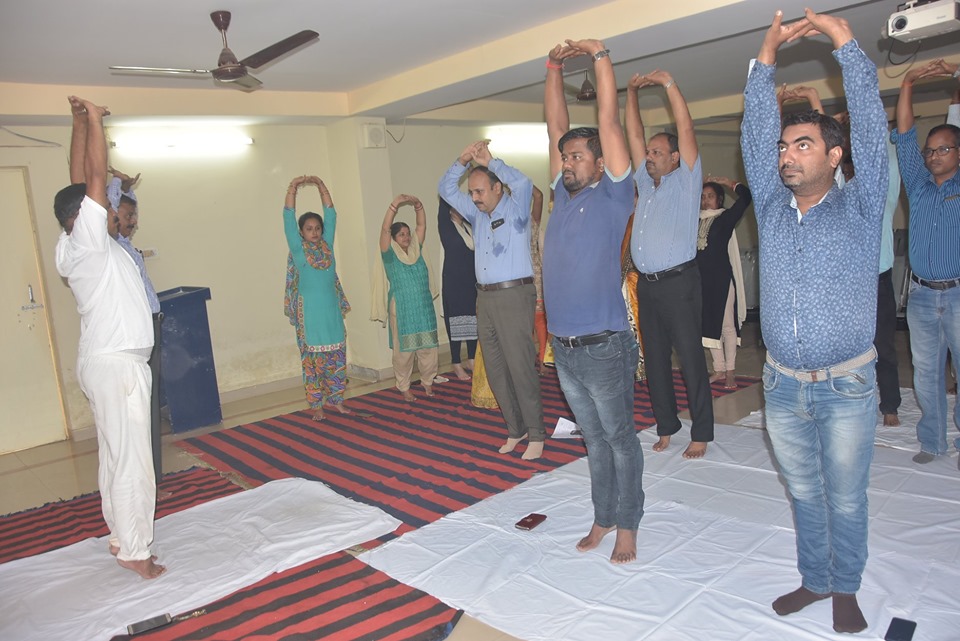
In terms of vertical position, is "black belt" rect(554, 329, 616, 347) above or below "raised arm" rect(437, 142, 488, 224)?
below

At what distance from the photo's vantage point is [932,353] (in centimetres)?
355

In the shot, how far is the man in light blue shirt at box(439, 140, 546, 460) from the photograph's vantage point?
386 centimetres

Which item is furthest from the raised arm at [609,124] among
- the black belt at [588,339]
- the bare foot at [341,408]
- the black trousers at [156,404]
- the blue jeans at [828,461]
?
the bare foot at [341,408]

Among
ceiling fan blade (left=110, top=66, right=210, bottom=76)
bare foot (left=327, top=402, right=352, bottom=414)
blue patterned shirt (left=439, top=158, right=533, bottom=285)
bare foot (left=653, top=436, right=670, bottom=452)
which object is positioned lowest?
bare foot (left=653, top=436, right=670, bottom=452)

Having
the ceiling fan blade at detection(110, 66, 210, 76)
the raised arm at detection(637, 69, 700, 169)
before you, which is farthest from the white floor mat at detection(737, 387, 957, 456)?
the ceiling fan blade at detection(110, 66, 210, 76)

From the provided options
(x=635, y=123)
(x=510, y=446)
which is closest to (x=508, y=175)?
(x=635, y=123)

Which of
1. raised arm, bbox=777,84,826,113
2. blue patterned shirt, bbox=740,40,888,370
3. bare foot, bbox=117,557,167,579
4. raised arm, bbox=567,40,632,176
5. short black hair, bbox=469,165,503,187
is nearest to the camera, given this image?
blue patterned shirt, bbox=740,40,888,370

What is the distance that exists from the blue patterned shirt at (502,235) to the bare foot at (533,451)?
3.29ft

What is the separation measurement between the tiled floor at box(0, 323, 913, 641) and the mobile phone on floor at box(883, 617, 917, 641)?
7.57ft

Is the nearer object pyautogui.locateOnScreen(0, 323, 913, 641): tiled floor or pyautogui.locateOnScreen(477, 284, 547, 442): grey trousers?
pyautogui.locateOnScreen(477, 284, 547, 442): grey trousers

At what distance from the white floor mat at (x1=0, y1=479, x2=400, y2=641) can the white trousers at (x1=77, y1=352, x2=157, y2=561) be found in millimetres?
213

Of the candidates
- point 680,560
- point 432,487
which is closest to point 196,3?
Answer: point 432,487

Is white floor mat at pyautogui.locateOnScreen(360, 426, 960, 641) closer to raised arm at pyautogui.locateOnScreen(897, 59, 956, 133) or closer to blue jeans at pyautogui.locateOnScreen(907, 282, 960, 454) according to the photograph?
blue jeans at pyautogui.locateOnScreen(907, 282, 960, 454)

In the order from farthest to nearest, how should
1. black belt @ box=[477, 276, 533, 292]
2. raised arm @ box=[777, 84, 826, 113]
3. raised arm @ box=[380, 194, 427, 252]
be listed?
raised arm @ box=[380, 194, 427, 252], black belt @ box=[477, 276, 533, 292], raised arm @ box=[777, 84, 826, 113]
